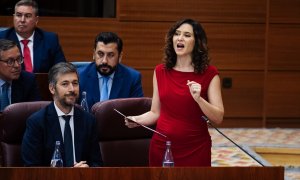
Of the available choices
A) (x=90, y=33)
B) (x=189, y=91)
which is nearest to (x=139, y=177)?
(x=189, y=91)

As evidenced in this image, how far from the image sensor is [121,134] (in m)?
Answer: 3.33

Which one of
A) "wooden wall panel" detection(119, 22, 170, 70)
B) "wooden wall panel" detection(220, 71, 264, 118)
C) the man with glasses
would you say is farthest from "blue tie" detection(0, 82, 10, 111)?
"wooden wall panel" detection(220, 71, 264, 118)

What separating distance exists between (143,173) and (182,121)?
0.85 meters

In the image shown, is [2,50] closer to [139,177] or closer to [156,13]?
[139,177]

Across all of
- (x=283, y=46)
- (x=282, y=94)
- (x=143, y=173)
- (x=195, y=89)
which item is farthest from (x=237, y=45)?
(x=143, y=173)

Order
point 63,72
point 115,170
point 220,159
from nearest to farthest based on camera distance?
point 115,170 < point 63,72 < point 220,159

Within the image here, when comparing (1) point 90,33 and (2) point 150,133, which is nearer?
(2) point 150,133

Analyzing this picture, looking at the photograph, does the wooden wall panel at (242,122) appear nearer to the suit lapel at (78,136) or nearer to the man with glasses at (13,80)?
the man with glasses at (13,80)

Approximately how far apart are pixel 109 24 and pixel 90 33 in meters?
0.19

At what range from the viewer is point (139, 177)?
2246 mm

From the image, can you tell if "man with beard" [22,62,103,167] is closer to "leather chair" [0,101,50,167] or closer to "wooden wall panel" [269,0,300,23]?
"leather chair" [0,101,50,167]

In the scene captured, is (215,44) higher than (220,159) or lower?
higher

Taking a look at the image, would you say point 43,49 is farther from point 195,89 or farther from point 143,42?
point 143,42

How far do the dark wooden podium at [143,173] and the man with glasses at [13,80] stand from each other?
4.50 ft
